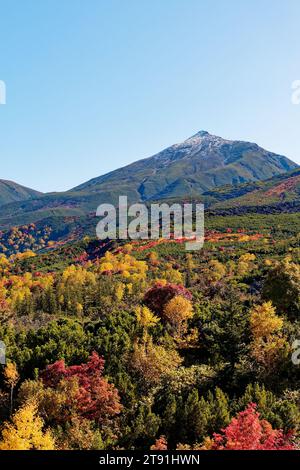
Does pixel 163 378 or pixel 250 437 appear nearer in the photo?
pixel 250 437

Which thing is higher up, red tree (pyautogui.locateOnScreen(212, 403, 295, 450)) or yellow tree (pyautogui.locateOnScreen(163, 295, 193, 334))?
yellow tree (pyautogui.locateOnScreen(163, 295, 193, 334))

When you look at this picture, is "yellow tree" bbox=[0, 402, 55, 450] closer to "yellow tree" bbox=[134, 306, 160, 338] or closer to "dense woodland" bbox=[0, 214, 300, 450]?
"dense woodland" bbox=[0, 214, 300, 450]

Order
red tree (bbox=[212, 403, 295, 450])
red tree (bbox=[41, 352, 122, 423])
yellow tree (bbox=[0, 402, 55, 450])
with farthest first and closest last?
red tree (bbox=[41, 352, 122, 423]) < yellow tree (bbox=[0, 402, 55, 450]) < red tree (bbox=[212, 403, 295, 450])

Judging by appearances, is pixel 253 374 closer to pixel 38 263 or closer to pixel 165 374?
pixel 165 374

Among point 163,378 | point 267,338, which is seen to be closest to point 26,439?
point 163,378

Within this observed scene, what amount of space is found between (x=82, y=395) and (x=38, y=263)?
133m

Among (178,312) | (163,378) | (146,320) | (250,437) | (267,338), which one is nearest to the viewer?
(250,437)

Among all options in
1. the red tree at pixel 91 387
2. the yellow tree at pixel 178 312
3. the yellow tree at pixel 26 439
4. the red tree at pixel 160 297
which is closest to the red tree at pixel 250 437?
the yellow tree at pixel 26 439

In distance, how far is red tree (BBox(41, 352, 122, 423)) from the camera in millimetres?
32875

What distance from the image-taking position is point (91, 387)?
3456 cm

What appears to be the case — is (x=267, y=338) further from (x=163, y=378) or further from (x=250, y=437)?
(x=250, y=437)

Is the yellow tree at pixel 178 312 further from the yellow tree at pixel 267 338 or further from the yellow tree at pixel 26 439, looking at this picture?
the yellow tree at pixel 26 439

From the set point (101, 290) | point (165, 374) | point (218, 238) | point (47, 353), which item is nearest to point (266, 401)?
point (165, 374)

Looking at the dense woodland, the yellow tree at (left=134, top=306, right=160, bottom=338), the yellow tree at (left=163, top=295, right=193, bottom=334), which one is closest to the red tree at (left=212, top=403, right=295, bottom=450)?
the dense woodland
